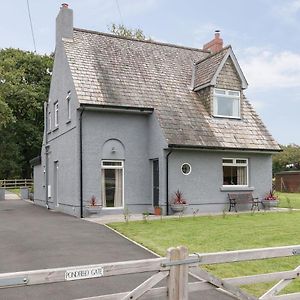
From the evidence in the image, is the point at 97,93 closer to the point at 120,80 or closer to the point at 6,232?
the point at 120,80

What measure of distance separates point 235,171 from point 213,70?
17.5 ft

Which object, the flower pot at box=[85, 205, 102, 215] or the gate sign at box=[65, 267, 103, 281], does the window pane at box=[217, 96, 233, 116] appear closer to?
the flower pot at box=[85, 205, 102, 215]

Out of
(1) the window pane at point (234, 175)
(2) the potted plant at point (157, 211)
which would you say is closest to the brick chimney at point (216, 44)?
(1) the window pane at point (234, 175)

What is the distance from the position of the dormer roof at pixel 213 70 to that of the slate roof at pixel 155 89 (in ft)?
1.23

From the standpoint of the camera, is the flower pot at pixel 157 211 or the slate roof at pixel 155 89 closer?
the flower pot at pixel 157 211

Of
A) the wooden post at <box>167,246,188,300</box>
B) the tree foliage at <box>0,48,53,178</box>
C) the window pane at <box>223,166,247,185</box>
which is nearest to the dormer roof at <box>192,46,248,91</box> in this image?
the window pane at <box>223,166,247,185</box>

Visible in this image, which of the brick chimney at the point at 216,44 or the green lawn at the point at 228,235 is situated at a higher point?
the brick chimney at the point at 216,44

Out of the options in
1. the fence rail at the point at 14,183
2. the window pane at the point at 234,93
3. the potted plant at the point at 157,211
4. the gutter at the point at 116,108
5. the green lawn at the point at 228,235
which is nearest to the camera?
the green lawn at the point at 228,235

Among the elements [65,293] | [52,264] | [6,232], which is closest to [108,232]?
[6,232]

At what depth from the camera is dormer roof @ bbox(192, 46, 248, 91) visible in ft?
72.7

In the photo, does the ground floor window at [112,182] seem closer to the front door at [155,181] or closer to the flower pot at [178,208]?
the front door at [155,181]

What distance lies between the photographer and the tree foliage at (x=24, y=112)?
54.5m

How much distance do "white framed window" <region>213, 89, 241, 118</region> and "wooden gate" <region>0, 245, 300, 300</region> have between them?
1708 centimetres

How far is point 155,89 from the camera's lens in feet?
71.9
